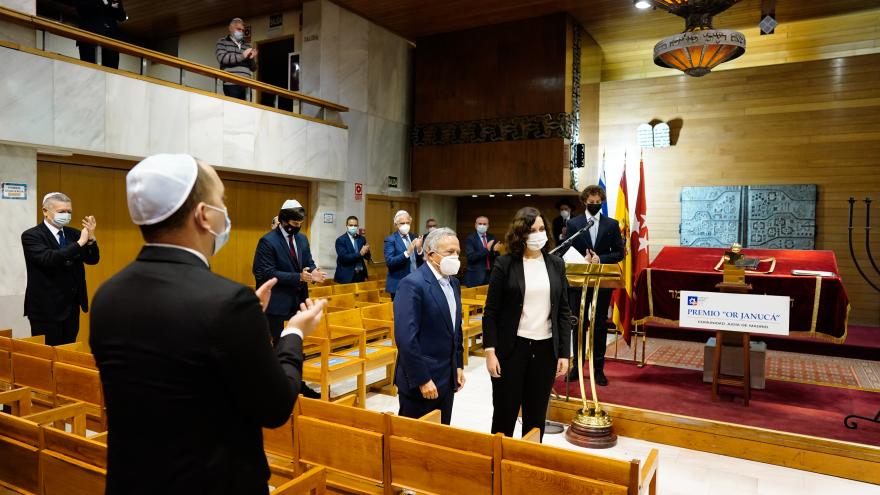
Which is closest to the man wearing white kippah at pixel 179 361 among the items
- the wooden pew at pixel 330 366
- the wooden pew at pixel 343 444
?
the wooden pew at pixel 343 444

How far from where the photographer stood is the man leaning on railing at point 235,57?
7129mm

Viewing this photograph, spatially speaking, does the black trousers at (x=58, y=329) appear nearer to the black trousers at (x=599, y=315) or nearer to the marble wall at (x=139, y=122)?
the marble wall at (x=139, y=122)

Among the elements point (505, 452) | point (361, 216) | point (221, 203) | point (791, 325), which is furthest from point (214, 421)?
point (361, 216)

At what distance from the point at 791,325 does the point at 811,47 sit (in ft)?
21.9

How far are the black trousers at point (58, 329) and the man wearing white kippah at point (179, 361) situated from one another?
367 centimetres

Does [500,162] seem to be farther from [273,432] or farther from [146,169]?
[146,169]

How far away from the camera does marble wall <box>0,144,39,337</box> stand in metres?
4.95

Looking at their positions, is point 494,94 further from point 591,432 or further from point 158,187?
point 158,187

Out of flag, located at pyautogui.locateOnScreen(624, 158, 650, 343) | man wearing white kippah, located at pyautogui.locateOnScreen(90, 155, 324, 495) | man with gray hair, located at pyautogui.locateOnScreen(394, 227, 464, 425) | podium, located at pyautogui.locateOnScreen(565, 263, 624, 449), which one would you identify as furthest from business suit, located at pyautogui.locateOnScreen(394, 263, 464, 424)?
flag, located at pyautogui.locateOnScreen(624, 158, 650, 343)

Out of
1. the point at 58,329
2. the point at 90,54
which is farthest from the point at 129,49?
the point at 58,329

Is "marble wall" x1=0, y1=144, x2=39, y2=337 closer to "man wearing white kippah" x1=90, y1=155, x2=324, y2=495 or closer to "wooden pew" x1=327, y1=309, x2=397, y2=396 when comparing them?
"wooden pew" x1=327, y1=309, x2=397, y2=396

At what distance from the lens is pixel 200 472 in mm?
1076

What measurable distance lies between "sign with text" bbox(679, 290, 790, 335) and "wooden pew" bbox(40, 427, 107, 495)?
3831 mm

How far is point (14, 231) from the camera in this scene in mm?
5008
